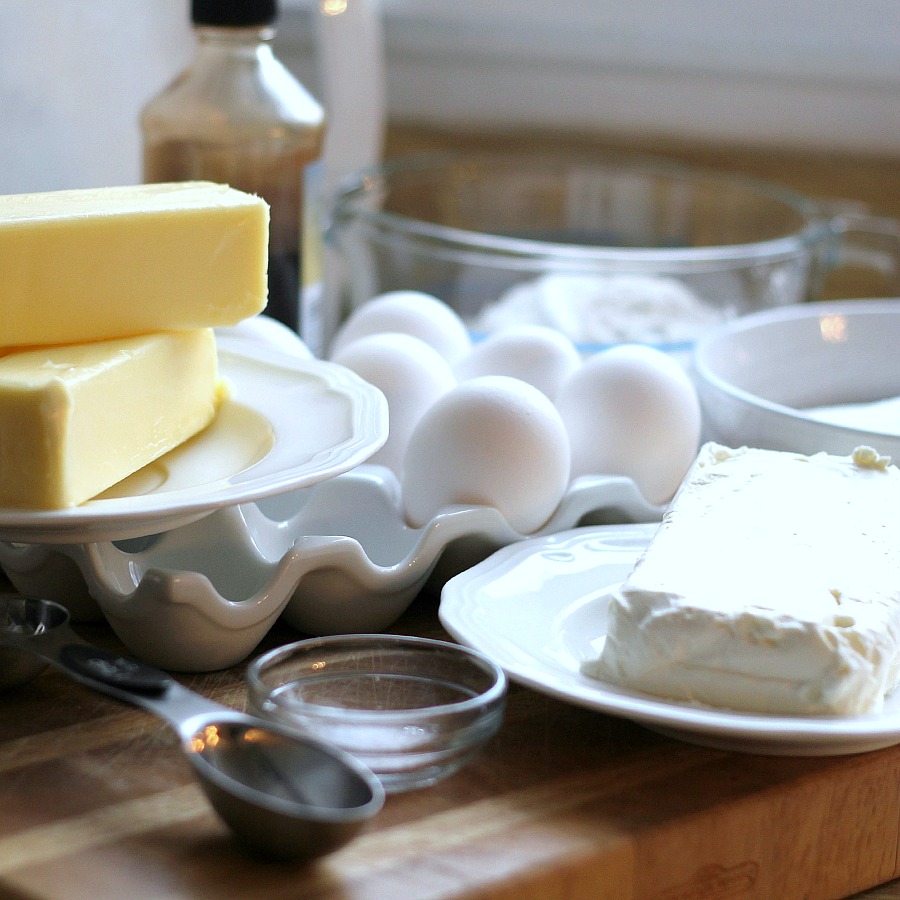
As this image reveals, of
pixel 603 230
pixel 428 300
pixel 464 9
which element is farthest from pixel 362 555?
pixel 464 9

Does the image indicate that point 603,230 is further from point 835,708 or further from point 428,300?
point 835,708

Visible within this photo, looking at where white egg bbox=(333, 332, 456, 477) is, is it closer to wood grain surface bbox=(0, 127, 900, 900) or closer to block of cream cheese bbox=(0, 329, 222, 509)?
block of cream cheese bbox=(0, 329, 222, 509)

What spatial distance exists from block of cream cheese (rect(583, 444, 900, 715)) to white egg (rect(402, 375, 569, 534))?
10 cm

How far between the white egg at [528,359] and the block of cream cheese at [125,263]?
182mm

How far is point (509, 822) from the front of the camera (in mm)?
465

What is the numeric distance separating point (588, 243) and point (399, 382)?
0.58 meters

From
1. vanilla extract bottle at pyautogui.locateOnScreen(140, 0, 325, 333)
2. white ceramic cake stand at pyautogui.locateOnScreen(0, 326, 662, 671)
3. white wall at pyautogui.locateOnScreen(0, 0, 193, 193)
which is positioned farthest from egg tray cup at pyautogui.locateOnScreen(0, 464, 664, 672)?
white wall at pyautogui.locateOnScreen(0, 0, 193, 193)

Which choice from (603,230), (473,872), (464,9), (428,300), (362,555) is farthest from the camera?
(464,9)

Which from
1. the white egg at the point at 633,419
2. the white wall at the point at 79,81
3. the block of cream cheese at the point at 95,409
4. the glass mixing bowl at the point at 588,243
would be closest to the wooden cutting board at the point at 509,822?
the block of cream cheese at the point at 95,409

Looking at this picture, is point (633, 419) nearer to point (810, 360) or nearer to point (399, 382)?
point (399, 382)

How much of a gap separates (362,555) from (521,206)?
2.66 ft

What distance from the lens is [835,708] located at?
485 mm

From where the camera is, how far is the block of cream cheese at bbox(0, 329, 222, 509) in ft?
1.70

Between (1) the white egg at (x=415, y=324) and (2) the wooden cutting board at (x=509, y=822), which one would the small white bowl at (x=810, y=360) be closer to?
(1) the white egg at (x=415, y=324)
